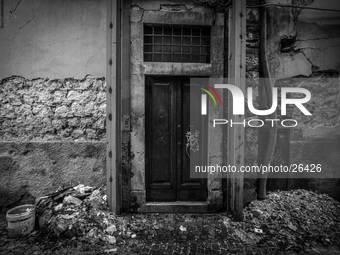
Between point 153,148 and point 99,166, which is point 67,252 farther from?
point 153,148

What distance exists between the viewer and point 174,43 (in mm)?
3477

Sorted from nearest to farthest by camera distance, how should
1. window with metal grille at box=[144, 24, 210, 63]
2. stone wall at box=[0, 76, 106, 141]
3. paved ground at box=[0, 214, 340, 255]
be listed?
paved ground at box=[0, 214, 340, 255] < window with metal grille at box=[144, 24, 210, 63] < stone wall at box=[0, 76, 106, 141]

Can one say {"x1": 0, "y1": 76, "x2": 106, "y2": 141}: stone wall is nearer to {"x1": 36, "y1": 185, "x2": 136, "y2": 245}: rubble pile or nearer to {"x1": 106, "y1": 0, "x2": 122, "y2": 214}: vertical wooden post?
{"x1": 106, "y1": 0, "x2": 122, "y2": 214}: vertical wooden post

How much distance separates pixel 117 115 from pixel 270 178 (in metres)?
3.13

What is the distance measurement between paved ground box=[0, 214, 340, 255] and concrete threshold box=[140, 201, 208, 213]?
36cm

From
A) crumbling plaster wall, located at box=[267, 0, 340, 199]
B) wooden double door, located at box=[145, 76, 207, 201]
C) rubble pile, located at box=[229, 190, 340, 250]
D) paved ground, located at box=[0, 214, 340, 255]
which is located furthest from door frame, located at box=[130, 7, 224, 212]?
crumbling plaster wall, located at box=[267, 0, 340, 199]

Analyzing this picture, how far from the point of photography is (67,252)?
8.44 ft

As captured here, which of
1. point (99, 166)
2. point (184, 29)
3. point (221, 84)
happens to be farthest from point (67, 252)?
point (184, 29)

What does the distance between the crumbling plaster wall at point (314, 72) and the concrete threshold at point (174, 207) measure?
184 centimetres

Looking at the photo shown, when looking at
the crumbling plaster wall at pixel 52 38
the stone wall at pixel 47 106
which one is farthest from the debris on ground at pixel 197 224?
the crumbling plaster wall at pixel 52 38

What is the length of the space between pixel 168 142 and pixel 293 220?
7.99 ft

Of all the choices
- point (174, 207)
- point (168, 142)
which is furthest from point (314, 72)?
point (174, 207)

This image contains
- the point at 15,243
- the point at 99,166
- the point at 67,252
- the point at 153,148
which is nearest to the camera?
the point at 67,252

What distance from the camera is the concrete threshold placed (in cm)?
345
